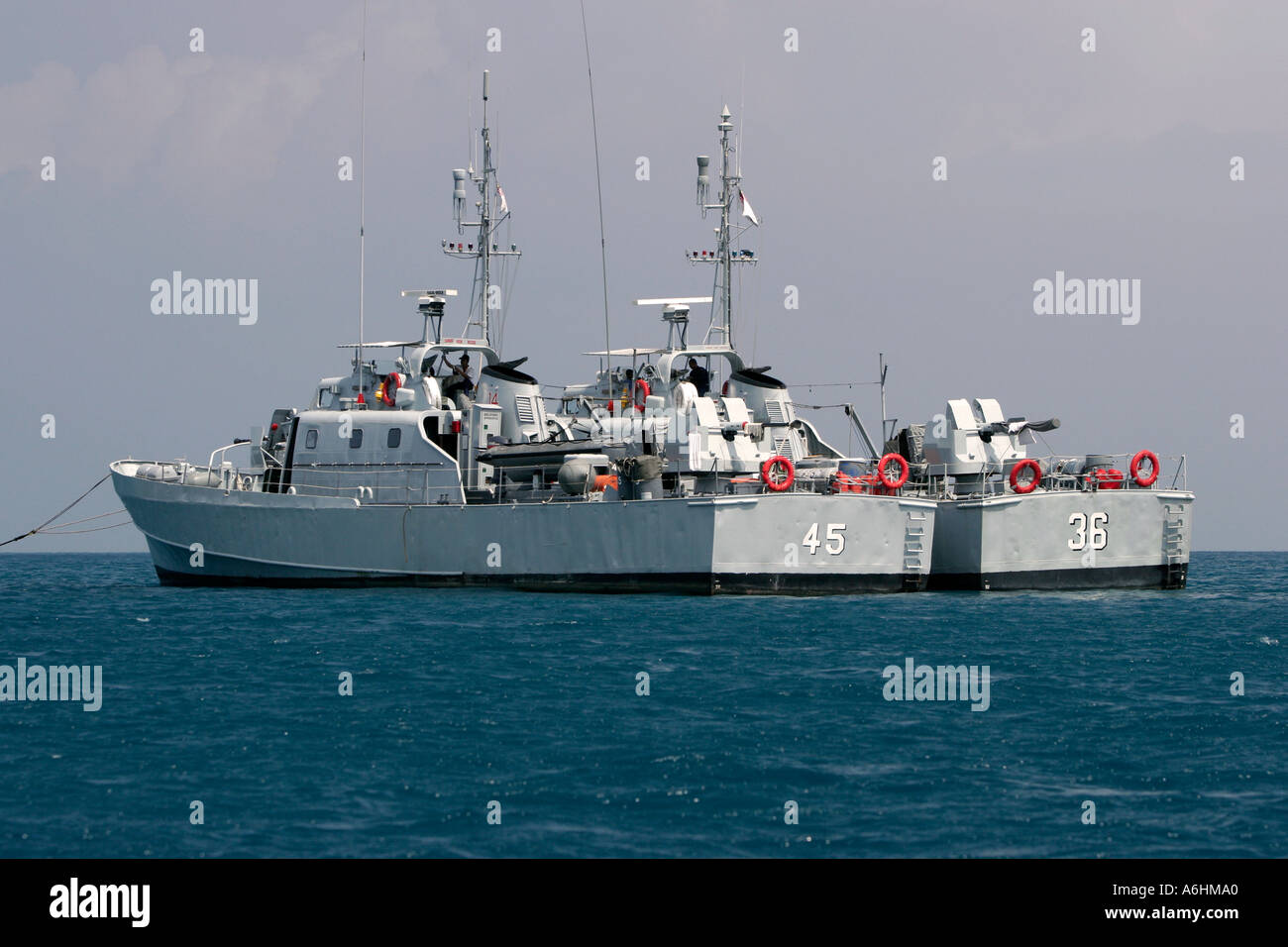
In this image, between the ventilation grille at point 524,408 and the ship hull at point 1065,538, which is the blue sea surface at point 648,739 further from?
the ventilation grille at point 524,408

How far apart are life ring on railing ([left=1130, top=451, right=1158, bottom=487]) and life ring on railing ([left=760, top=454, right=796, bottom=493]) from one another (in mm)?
10320

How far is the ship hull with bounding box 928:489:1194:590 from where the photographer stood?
39031mm

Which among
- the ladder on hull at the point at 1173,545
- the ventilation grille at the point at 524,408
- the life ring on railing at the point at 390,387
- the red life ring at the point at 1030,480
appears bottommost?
the ladder on hull at the point at 1173,545

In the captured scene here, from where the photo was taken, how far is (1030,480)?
129ft

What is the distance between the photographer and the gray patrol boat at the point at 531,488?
1441 inches

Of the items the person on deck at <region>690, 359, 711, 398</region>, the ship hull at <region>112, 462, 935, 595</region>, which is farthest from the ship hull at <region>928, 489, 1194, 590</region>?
the person on deck at <region>690, 359, 711, 398</region>

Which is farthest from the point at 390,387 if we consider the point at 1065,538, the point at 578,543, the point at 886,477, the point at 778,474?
the point at 1065,538

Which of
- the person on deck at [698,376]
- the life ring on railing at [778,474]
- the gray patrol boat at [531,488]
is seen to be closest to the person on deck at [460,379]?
the gray patrol boat at [531,488]

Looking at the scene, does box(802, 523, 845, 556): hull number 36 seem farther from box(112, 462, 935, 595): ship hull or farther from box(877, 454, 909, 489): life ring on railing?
box(877, 454, 909, 489): life ring on railing

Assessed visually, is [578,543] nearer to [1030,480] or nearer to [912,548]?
[912,548]

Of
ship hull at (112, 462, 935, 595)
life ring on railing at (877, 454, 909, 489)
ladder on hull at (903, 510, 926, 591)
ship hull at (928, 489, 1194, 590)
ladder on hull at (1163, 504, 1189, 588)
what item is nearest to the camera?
ship hull at (112, 462, 935, 595)

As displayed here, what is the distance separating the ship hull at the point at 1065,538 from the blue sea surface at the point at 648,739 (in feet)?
19.2

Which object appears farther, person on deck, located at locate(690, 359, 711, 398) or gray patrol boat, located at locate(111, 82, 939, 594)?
person on deck, located at locate(690, 359, 711, 398)
